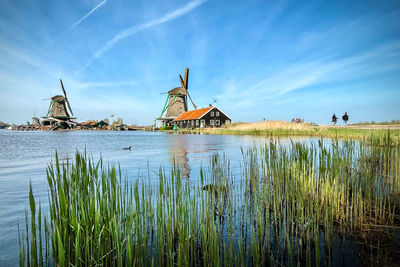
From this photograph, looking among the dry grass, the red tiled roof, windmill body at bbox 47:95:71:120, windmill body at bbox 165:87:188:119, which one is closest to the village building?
the red tiled roof

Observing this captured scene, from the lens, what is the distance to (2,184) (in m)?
6.43

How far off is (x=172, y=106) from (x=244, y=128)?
1139 inches

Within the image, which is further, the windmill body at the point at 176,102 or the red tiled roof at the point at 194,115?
the windmill body at the point at 176,102

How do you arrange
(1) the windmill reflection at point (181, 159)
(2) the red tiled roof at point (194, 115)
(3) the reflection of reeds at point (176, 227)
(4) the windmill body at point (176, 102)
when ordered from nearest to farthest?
(3) the reflection of reeds at point (176, 227) → (1) the windmill reflection at point (181, 159) → (2) the red tiled roof at point (194, 115) → (4) the windmill body at point (176, 102)

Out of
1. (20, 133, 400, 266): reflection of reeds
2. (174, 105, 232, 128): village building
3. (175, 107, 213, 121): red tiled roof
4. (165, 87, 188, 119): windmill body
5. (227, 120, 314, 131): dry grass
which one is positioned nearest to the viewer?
(20, 133, 400, 266): reflection of reeds

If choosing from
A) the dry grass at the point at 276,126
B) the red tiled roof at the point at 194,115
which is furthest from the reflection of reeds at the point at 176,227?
the red tiled roof at the point at 194,115

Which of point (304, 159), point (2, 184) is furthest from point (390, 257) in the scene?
point (2, 184)

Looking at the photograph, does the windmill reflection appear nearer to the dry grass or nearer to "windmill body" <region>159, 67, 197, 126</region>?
the dry grass

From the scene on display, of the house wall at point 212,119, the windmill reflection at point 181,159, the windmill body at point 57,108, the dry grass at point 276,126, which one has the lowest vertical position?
the windmill reflection at point 181,159

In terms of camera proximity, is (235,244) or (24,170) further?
(24,170)

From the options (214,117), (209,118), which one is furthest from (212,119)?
(209,118)

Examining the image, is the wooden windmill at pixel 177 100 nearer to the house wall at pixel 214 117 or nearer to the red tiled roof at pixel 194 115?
the red tiled roof at pixel 194 115

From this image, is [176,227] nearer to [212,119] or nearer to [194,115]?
[212,119]

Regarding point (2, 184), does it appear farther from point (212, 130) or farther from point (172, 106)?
point (172, 106)
